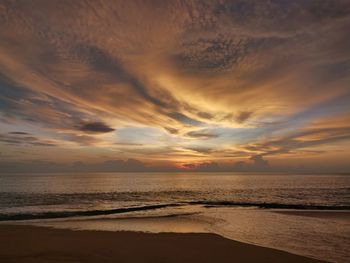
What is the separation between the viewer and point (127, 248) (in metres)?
13.8

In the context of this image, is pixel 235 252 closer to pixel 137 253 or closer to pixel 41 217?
pixel 137 253

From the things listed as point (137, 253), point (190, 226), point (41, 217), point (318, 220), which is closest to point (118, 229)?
point (190, 226)

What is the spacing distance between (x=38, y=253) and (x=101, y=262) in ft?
10.6

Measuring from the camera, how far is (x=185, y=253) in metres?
13.2

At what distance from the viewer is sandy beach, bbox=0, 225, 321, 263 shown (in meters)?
12.2

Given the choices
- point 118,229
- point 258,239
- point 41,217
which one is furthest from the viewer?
point 41,217

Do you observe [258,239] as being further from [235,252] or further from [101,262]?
[101,262]

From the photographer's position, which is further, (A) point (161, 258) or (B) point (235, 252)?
(B) point (235, 252)

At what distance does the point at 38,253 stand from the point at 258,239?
11.8m

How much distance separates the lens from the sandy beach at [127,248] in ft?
40.0

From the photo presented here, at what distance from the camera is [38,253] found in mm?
12414

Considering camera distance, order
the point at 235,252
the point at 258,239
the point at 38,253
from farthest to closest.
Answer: the point at 258,239 → the point at 235,252 → the point at 38,253

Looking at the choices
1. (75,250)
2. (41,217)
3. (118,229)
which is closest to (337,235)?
(118,229)

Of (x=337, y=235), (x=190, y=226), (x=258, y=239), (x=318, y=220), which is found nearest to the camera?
(x=258, y=239)
